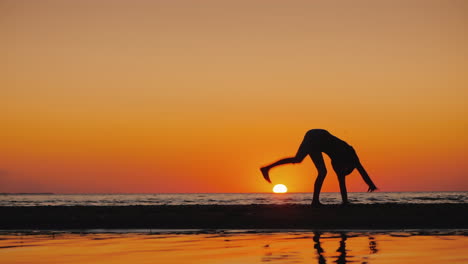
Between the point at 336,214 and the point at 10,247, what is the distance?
12.6 meters

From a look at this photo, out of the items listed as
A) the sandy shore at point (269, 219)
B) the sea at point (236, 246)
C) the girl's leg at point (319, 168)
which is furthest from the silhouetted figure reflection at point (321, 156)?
the sea at point (236, 246)

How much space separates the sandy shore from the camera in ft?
78.5

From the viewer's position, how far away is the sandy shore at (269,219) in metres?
23.9

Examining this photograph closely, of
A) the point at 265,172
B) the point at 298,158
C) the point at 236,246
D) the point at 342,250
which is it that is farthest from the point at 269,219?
the point at 342,250

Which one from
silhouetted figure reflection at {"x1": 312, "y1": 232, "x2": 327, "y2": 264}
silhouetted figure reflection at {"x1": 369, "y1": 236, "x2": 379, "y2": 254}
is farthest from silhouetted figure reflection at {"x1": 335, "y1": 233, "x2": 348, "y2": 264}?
silhouetted figure reflection at {"x1": 369, "y1": 236, "x2": 379, "y2": 254}

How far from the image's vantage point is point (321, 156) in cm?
3081

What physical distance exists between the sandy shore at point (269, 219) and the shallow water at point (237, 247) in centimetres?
203

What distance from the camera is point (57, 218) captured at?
1113 inches

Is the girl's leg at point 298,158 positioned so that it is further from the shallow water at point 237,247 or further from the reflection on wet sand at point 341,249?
the reflection on wet sand at point 341,249

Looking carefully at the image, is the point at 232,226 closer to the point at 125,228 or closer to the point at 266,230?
the point at 266,230

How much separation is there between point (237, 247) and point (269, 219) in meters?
8.28

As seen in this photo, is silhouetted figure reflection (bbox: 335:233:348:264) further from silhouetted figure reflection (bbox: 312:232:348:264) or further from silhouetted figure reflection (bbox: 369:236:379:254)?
silhouetted figure reflection (bbox: 369:236:379:254)

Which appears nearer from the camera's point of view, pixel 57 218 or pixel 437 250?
pixel 437 250

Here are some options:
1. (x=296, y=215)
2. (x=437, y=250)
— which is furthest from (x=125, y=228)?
(x=437, y=250)
